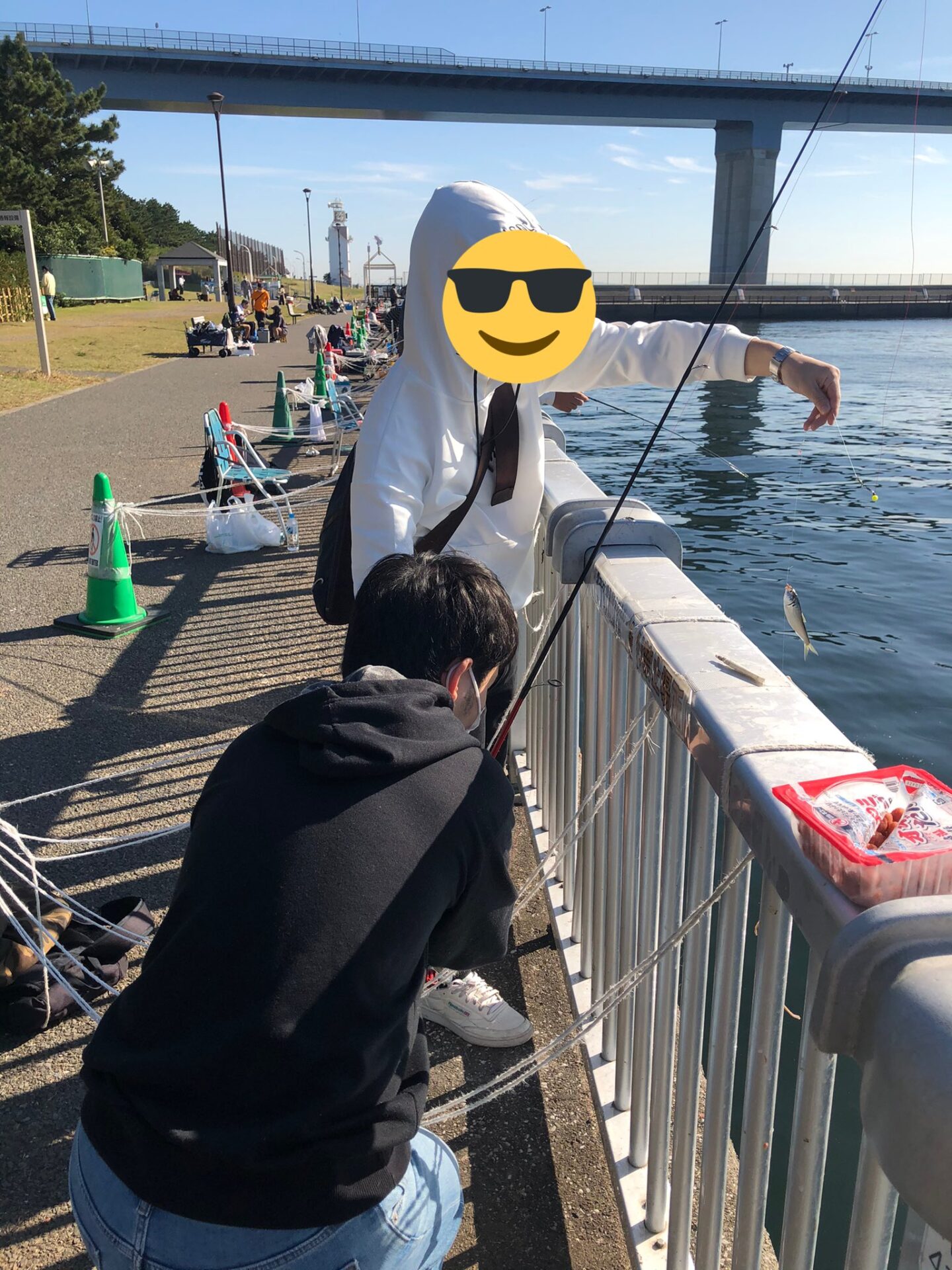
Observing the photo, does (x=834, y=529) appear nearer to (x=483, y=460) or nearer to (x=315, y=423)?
(x=315, y=423)

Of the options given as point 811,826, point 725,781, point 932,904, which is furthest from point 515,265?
point 932,904

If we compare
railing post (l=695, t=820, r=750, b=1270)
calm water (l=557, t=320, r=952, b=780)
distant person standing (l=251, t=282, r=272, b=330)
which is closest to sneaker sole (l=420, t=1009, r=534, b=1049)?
railing post (l=695, t=820, r=750, b=1270)

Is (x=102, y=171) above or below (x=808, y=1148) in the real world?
above

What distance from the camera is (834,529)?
13266 mm

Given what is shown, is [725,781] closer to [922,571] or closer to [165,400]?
[922,571]

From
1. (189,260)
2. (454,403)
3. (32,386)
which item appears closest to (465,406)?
(454,403)

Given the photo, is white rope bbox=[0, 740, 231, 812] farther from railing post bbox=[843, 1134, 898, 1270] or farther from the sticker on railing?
the sticker on railing

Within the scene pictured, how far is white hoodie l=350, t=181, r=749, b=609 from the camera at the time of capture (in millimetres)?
2666

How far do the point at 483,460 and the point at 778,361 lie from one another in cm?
84

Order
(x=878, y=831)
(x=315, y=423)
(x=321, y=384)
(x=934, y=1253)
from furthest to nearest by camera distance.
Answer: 1. (x=321, y=384)
2. (x=315, y=423)
3. (x=878, y=831)
4. (x=934, y=1253)

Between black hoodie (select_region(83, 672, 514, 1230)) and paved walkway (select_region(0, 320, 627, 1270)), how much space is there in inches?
5.1

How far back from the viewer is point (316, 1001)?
140 centimetres

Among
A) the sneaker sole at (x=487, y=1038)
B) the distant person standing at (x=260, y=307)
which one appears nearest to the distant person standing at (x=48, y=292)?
the distant person standing at (x=260, y=307)

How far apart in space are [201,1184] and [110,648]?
5.06m
